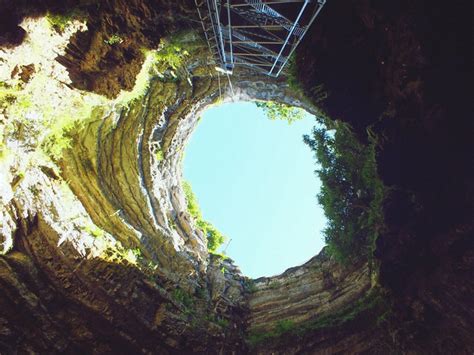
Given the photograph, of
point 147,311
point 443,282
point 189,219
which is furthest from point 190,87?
point 443,282

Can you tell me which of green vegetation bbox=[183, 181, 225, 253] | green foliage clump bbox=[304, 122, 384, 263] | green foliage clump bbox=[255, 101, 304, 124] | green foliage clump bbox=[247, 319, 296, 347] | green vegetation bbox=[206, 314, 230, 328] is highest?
green foliage clump bbox=[255, 101, 304, 124]

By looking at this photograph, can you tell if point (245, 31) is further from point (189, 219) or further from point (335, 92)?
point (189, 219)

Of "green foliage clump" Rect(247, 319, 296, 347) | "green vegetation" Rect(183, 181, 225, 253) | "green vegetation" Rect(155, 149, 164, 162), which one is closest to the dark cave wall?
"green foliage clump" Rect(247, 319, 296, 347)

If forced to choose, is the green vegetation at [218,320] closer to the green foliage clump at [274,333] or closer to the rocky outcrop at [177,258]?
the rocky outcrop at [177,258]

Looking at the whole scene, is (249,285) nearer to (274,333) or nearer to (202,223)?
(274,333)

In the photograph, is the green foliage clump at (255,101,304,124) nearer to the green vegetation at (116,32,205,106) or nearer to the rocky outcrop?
the green vegetation at (116,32,205,106)

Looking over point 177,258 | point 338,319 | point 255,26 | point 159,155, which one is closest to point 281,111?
point 159,155

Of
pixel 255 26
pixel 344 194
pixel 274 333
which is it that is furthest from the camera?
pixel 344 194
